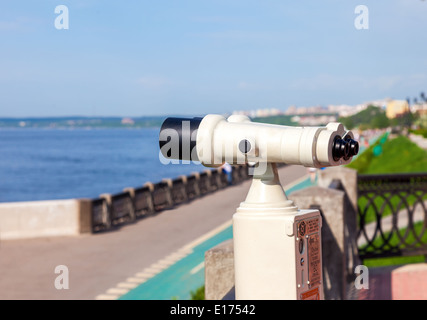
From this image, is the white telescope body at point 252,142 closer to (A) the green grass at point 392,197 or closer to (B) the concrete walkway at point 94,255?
(A) the green grass at point 392,197

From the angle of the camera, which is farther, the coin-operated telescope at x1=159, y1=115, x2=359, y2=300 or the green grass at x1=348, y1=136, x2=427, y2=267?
the green grass at x1=348, y1=136, x2=427, y2=267

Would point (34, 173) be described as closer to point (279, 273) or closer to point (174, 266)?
point (174, 266)

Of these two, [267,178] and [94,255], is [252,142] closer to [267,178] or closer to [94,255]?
[267,178]

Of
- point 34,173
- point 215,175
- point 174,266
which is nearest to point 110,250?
point 174,266

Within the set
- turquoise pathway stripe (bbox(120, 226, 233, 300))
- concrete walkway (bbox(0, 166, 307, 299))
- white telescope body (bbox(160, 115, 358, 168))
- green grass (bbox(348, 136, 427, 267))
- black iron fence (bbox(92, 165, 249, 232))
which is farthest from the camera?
black iron fence (bbox(92, 165, 249, 232))

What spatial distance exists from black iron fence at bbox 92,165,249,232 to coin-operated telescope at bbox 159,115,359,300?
16102mm

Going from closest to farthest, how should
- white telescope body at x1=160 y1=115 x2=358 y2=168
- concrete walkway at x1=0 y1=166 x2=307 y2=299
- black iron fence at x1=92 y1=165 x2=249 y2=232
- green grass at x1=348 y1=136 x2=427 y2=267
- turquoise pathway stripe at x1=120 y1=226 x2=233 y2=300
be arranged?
white telescope body at x1=160 y1=115 x2=358 y2=168 → turquoise pathway stripe at x1=120 y1=226 x2=233 y2=300 → concrete walkway at x1=0 y1=166 x2=307 y2=299 → green grass at x1=348 y1=136 x2=427 y2=267 → black iron fence at x1=92 y1=165 x2=249 y2=232

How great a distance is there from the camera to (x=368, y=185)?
→ 35.0ft

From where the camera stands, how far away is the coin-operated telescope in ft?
8.55

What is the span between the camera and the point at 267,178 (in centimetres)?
272

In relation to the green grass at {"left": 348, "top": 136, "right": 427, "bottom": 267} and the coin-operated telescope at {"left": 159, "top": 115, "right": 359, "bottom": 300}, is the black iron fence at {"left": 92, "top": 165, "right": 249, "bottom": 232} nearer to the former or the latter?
the green grass at {"left": 348, "top": 136, "right": 427, "bottom": 267}

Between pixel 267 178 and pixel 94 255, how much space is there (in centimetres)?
1332

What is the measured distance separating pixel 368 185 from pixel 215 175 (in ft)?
70.1

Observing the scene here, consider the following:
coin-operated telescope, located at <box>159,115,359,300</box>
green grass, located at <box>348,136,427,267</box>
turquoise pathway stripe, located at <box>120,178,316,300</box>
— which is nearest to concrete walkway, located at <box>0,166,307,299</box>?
turquoise pathway stripe, located at <box>120,178,316,300</box>
